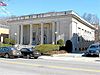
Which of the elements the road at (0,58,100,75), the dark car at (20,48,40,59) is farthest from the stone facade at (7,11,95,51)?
the road at (0,58,100,75)

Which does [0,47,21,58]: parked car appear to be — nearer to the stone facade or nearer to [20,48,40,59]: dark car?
[20,48,40,59]: dark car

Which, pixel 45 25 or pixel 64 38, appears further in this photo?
pixel 45 25

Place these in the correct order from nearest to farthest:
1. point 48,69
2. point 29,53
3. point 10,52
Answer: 1. point 48,69
2. point 29,53
3. point 10,52

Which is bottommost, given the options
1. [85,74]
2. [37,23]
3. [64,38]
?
[85,74]

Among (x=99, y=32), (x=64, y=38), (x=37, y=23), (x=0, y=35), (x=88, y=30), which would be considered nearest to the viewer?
(x=64, y=38)

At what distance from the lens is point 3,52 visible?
34.9 metres

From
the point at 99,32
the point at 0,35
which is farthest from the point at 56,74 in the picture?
the point at 99,32

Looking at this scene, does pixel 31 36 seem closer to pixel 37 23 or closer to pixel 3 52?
pixel 37 23

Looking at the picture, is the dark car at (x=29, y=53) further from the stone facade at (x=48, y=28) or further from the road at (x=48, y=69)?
the stone facade at (x=48, y=28)

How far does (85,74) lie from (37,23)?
4638 centimetres

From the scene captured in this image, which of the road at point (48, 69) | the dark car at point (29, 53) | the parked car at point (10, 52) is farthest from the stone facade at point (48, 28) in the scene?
the road at point (48, 69)

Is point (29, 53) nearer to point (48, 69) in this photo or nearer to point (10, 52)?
point (10, 52)

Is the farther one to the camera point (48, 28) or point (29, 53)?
point (48, 28)

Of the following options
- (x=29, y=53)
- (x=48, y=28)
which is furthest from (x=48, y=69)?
(x=48, y=28)
